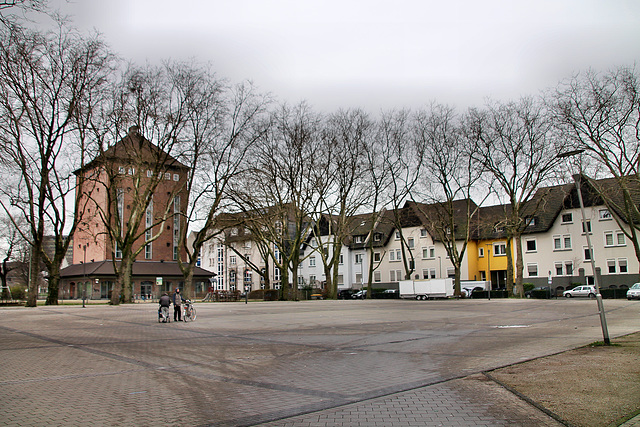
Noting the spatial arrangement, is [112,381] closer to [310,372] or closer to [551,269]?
[310,372]

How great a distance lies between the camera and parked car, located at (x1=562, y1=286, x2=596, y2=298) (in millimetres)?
55081

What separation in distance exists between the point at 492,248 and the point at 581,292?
16.7m

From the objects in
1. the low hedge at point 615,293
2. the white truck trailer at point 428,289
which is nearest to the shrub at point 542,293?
the low hedge at point 615,293

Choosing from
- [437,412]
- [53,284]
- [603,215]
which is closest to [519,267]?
[603,215]

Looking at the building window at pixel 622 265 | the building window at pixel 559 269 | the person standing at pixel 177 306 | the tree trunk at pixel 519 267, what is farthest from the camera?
the building window at pixel 559 269

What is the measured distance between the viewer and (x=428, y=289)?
5744 centimetres

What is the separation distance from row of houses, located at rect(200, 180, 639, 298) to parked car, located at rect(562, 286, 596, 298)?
2.10 meters

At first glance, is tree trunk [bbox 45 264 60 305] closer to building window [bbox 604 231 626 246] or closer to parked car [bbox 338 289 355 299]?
parked car [bbox 338 289 355 299]

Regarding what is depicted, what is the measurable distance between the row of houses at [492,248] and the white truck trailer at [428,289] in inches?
125

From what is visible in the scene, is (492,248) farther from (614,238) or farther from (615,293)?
(615,293)

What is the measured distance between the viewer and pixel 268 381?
31.4ft

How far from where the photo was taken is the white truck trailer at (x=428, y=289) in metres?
56.7

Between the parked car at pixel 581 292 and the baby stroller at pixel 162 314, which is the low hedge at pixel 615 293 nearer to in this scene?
the parked car at pixel 581 292

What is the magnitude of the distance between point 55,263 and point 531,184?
129ft
